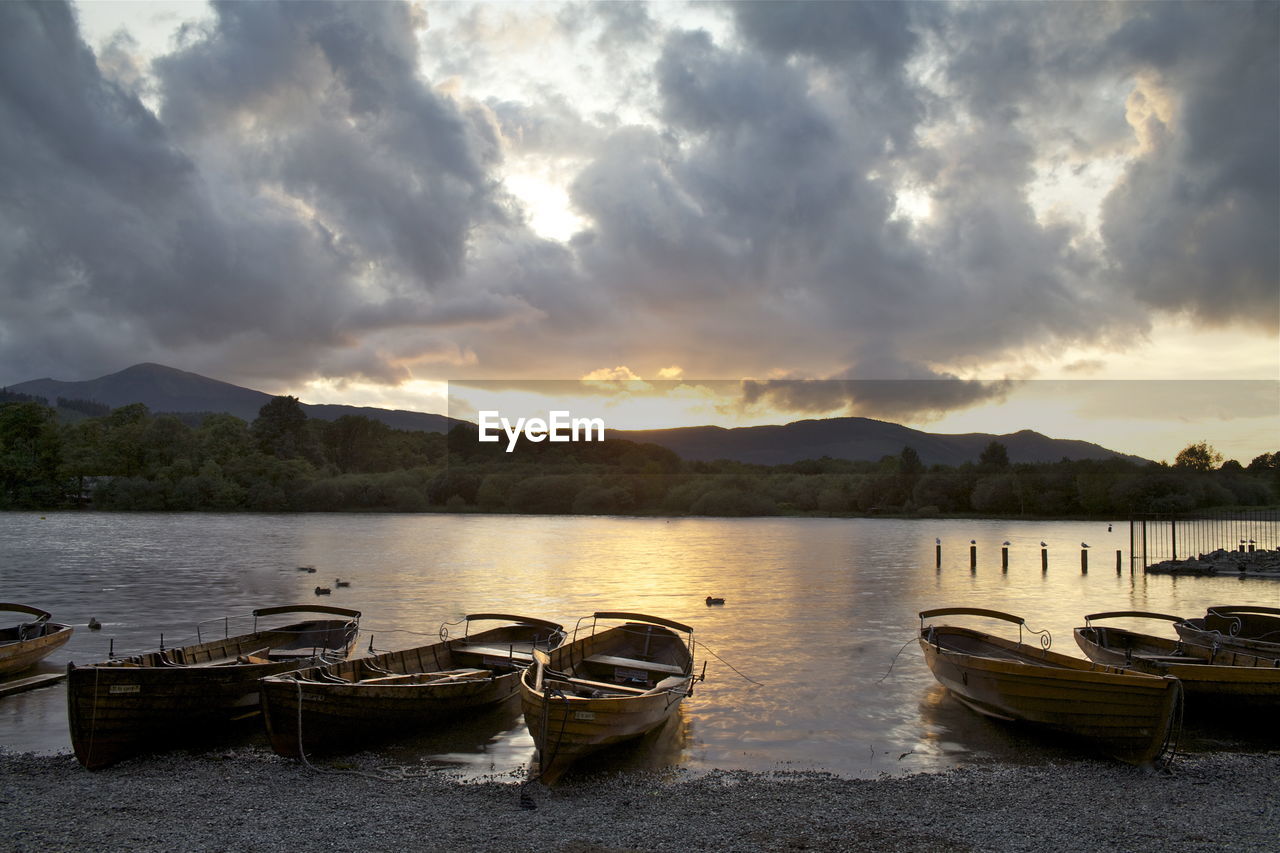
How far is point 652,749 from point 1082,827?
560cm

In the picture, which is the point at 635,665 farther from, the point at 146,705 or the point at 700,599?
the point at 700,599

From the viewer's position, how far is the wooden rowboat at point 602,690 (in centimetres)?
1030

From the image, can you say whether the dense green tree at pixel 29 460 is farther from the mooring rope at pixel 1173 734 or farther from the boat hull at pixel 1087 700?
the mooring rope at pixel 1173 734

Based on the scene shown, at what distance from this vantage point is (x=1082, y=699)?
1162 centimetres

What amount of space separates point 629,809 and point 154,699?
6.43 m

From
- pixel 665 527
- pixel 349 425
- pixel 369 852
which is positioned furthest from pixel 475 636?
pixel 349 425

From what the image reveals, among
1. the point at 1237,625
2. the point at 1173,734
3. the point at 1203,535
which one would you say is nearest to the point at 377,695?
the point at 1173,734

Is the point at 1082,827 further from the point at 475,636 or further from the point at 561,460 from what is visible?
the point at 561,460

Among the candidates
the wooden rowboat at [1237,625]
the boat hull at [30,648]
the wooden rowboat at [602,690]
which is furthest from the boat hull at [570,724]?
the wooden rowboat at [1237,625]

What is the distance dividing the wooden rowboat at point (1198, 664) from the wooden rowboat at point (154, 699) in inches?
512

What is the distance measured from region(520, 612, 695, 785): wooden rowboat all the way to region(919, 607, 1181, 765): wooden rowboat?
4597 millimetres

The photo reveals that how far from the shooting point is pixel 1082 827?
360 inches

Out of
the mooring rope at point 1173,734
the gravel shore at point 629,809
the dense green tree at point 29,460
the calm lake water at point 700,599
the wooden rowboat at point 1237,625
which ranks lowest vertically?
the calm lake water at point 700,599

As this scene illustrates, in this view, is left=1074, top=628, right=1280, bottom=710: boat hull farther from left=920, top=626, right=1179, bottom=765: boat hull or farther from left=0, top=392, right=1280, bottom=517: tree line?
left=0, top=392, right=1280, bottom=517: tree line
